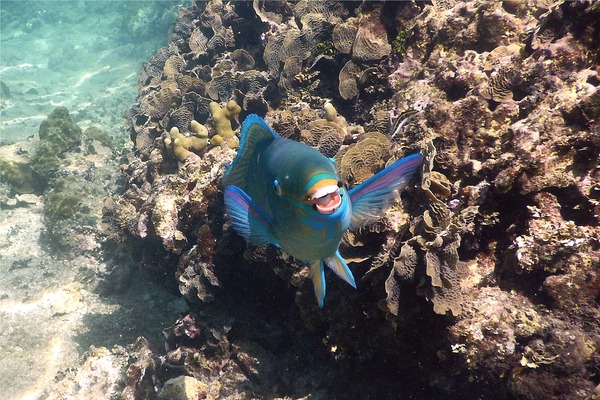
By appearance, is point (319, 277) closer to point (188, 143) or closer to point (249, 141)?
point (249, 141)

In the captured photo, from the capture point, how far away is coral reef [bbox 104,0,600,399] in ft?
7.68

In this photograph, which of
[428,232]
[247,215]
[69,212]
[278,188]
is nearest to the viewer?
[278,188]

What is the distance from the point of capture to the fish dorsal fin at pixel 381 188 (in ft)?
4.60

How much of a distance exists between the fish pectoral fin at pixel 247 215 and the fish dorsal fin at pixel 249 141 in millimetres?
308

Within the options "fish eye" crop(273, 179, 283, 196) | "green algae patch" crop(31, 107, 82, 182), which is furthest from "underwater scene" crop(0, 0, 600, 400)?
"green algae patch" crop(31, 107, 82, 182)

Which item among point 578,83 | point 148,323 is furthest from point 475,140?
point 148,323

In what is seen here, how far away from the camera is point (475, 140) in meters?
2.92

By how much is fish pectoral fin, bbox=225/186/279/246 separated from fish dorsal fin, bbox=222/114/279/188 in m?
0.31

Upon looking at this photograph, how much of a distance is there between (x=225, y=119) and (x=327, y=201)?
15.7 ft

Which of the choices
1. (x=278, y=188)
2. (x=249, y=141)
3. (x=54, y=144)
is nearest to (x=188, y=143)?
(x=249, y=141)

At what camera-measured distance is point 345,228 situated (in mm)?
1442

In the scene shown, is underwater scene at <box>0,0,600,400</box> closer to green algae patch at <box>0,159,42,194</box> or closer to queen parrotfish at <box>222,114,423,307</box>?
queen parrotfish at <box>222,114,423,307</box>

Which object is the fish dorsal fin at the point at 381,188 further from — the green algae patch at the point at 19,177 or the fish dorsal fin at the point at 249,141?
the green algae patch at the point at 19,177

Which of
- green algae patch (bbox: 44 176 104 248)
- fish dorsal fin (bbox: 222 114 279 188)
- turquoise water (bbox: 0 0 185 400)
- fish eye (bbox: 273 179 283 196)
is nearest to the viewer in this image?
fish eye (bbox: 273 179 283 196)
